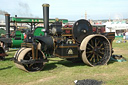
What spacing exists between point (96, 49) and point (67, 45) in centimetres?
128

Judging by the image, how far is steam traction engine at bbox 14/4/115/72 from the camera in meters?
5.88

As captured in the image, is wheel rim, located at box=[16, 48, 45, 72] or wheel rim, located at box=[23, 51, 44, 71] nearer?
wheel rim, located at box=[16, 48, 45, 72]

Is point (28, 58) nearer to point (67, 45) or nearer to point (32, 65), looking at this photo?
point (32, 65)

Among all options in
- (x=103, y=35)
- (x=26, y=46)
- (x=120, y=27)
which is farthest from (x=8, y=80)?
(x=120, y=27)

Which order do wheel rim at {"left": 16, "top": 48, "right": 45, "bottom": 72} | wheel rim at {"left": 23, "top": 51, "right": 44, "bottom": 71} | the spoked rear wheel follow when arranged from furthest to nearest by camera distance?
the spoked rear wheel < wheel rim at {"left": 23, "top": 51, "right": 44, "bottom": 71} < wheel rim at {"left": 16, "top": 48, "right": 45, "bottom": 72}

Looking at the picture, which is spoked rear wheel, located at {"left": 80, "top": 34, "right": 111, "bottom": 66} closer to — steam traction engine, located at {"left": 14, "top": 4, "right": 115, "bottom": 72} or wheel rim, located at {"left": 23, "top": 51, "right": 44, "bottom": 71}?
steam traction engine, located at {"left": 14, "top": 4, "right": 115, "bottom": 72}

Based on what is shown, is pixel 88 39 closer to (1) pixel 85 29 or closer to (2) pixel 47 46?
(1) pixel 85 29

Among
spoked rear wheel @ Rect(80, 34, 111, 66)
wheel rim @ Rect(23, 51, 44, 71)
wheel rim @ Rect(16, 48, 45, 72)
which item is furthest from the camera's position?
spoked rear wheel @ Rect(80, 34, 111, 66)

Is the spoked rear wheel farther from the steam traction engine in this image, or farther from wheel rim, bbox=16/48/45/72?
wheel rim, bbox=16/48/45/72

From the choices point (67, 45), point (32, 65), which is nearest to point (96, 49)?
point (67, 45)

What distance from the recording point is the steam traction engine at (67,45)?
5.88 metres

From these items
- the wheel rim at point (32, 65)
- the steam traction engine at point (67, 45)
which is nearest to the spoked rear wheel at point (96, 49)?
the steam traction engine at point (67, 45)

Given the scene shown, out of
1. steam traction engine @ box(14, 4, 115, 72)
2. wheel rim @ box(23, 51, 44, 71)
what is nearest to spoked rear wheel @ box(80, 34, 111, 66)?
steam traction engine @ box(14, 4, 115, 72)

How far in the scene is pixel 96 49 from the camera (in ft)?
21.6
